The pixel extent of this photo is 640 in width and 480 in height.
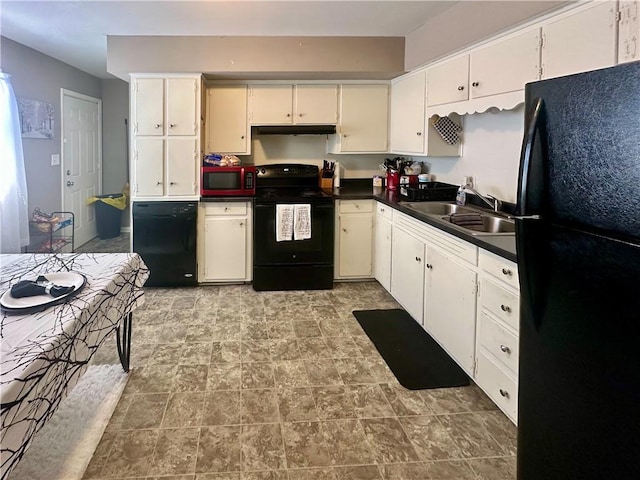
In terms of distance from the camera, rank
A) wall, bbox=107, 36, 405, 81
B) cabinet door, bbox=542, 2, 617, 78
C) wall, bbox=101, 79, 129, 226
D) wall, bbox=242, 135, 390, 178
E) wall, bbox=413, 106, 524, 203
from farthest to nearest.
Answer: wall, bbox=101, 79, 129, 226
wall, bbox=242, 135, 390, 178
wall, bbox=107, 36, 405, 81
wall, bbox=413, 106, 524, 203
cabinet door, bbox=542, 2, 617, 78

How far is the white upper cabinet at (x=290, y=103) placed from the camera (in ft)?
15.6

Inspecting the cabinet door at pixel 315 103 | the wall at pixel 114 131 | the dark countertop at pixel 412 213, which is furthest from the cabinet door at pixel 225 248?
the wall at pixel 114 131

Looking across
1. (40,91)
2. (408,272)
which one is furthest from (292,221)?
(40,91)

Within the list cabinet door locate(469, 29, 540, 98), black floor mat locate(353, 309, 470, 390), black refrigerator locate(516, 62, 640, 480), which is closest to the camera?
black refrigerator locate(516, 62, 640, 480)

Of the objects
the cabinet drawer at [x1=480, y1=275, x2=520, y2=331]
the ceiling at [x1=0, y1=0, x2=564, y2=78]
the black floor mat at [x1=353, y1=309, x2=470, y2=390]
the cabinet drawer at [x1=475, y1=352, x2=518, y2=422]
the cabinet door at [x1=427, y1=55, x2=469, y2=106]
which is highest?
the ceiling at [x1=0, y1=0, x2=564, y2=78]

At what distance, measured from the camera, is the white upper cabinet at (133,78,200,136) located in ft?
14.4

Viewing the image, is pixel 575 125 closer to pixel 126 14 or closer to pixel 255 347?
pixel 255 347

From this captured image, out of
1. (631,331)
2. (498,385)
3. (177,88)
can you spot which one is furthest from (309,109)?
(631,331)

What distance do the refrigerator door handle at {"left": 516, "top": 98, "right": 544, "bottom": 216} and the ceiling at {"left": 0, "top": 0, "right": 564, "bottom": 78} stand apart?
2.45 metres

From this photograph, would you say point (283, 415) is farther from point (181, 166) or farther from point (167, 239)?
point (181, 166)

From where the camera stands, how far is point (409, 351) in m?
3.21

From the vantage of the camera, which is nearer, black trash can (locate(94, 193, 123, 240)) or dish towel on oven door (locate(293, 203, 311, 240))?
dish towel on oven door (locate(293, 203, 311, 240))

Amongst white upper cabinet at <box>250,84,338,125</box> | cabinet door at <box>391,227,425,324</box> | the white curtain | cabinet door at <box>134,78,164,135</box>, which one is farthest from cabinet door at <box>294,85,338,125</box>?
the white curtain

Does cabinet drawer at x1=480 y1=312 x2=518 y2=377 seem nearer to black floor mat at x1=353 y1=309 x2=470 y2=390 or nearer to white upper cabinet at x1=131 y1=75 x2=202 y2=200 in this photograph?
black floor mat at x1=353 y1=309 x2=470 y2=390
